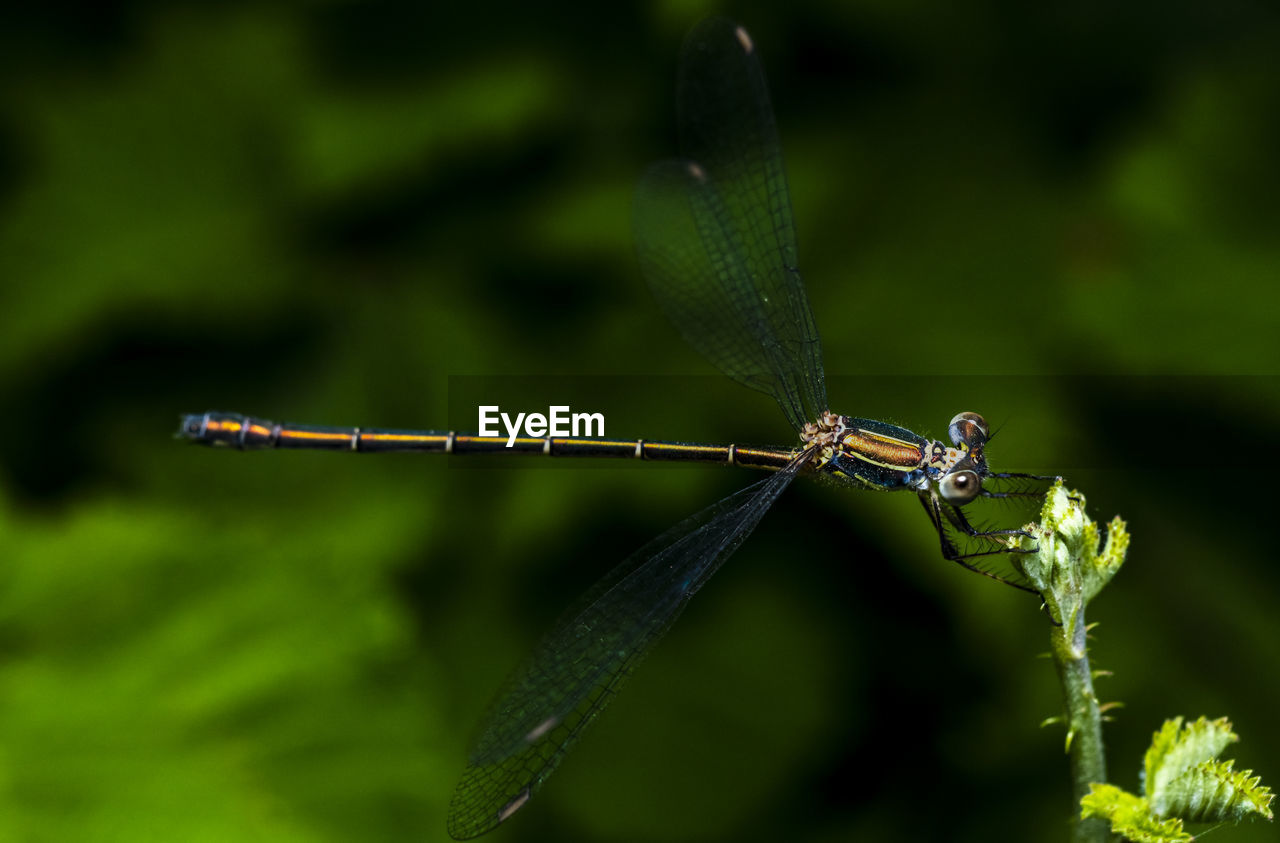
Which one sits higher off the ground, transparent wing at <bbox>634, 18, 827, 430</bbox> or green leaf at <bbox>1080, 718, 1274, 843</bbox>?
transparent wing at <bbox>634, 18, 827, 430</bbox>

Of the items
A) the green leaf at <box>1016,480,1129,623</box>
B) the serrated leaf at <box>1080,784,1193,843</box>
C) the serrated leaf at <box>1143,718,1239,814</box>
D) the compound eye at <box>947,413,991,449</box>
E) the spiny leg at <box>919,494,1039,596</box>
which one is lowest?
the serrated leaf at <box>1080,784,1193,843</box>

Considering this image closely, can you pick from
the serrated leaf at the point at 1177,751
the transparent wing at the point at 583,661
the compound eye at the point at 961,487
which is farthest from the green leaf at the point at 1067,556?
the transparent wing at the point at 583,661

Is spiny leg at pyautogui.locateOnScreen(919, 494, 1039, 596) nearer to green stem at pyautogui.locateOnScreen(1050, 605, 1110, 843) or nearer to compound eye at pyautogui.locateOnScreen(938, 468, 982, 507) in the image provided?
compound eye at pyautogui.locateOnScreen(938, 468, 982, 507)

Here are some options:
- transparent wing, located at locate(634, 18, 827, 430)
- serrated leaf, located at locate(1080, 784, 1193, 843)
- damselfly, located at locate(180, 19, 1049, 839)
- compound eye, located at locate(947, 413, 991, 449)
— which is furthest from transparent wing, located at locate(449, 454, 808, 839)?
serrated leaf, located at locate(1080, 784, 1193, 843)

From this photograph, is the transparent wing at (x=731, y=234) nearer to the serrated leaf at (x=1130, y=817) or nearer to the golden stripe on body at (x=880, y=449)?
the golden stripe on body at (x=880, y=449)

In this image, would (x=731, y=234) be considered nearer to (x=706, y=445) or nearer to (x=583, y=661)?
(x=706, y=445)

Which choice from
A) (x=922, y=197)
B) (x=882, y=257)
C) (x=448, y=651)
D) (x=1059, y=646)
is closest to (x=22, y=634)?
(x=448, y=651)
